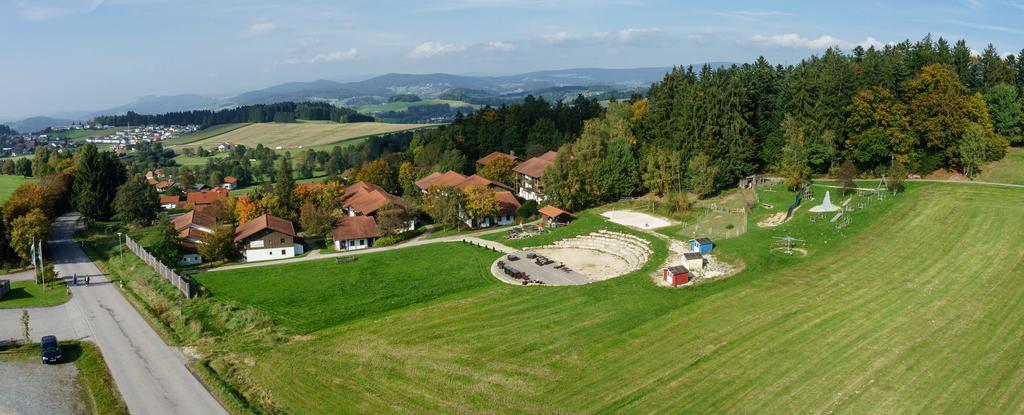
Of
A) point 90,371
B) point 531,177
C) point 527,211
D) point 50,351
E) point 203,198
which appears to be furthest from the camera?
point 203,198

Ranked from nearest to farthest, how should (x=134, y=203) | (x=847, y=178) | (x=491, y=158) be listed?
(x=847, y=178)
(x=134, y=203)
(x=491, y=158)

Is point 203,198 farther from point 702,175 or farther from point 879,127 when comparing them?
point 879,127

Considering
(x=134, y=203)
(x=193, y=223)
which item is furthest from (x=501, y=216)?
(x=134, y=203)

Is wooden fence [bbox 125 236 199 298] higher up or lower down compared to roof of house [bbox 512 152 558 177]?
lower down

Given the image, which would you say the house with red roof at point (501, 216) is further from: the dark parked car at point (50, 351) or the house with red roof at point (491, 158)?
the dark parked car at point (50, 351)

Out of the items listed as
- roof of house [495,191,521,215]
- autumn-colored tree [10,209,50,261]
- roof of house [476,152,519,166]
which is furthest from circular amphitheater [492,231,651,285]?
autumn-colored tree [10,209,50,261]

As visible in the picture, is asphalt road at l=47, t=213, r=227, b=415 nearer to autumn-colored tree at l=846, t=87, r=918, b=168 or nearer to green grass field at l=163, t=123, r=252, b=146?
autumn-colored tree at l=846, t=87, r=918, b=168

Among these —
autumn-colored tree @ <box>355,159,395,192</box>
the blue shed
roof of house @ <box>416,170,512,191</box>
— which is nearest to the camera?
the blue shed
